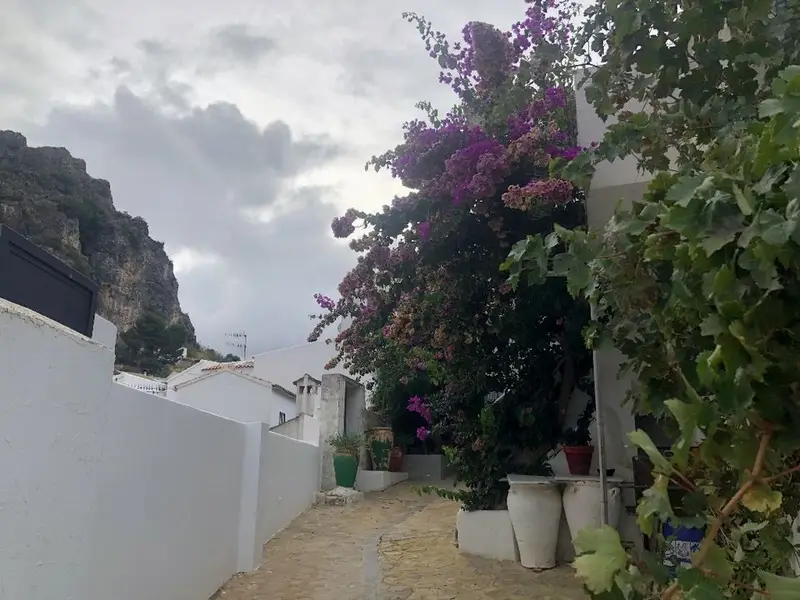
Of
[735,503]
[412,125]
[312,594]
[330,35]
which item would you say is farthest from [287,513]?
[735,503]

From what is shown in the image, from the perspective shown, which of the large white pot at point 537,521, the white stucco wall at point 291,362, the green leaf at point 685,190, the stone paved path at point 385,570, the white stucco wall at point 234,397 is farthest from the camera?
the white stucco wall at point 291,362

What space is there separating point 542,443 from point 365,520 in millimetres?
4152

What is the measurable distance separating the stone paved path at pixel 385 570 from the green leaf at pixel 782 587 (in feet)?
12.9

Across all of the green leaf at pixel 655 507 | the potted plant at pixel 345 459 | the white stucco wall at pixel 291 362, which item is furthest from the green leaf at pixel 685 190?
the white stucco wall at pixel 291 362

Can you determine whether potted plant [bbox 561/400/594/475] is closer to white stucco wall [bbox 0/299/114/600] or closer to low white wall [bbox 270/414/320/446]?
white stucco wall [bbox 0/299/114/600]

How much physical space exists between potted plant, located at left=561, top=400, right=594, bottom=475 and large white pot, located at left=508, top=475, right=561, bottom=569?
→ 1.64 feet

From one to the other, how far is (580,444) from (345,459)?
671 centimetres

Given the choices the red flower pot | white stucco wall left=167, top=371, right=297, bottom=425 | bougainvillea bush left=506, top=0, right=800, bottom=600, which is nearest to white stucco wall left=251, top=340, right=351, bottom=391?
white stucco wall left=167, top=371, right=297, bottom=425

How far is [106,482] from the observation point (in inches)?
120

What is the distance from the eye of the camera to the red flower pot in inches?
226

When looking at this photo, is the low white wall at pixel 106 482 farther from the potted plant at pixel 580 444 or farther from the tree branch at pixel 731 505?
the potted plant at pixel 580 444

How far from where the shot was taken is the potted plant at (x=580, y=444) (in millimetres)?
5754

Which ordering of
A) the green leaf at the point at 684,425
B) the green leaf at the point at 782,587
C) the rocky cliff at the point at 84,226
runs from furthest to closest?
the rocky cliff at the point at 84,226, the green leaf at the point at 684,425, the green leaf at the point at 782,587

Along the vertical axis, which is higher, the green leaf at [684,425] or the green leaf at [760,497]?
the green leaf at [684,425]
